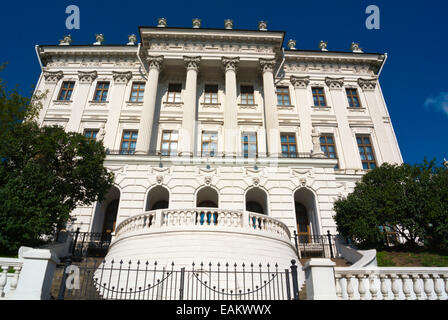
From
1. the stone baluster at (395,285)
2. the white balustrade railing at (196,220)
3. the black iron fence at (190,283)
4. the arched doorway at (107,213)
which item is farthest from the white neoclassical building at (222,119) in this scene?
the stone baluster at (395,285)

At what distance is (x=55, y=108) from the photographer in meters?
26.3

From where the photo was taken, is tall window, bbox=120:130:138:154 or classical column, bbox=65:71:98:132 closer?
tall window, bbox=120:130:138:154

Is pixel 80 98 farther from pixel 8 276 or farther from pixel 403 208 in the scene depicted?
pixel 403 208

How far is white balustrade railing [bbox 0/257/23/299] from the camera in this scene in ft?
22.7

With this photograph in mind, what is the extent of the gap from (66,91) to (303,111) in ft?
77.8

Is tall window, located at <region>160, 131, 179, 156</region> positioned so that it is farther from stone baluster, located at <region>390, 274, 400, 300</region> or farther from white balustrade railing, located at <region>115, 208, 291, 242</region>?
stone baluster, located at <region>390, 274, 400, 300</region>

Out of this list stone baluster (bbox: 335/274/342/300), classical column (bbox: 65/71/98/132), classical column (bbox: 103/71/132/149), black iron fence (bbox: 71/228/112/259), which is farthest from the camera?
classical column (bbox: 65/71/98/132)

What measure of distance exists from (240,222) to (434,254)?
32.1ft

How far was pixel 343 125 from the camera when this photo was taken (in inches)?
1037

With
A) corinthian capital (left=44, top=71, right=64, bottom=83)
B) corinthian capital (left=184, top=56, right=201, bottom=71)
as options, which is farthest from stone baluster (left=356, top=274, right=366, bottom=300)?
corinthian capital (left=44, top=71, right=64, bottom=83)

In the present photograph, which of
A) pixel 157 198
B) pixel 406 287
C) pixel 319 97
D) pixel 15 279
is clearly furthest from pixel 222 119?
pixel 15 279

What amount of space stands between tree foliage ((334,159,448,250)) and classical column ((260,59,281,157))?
7.40m
